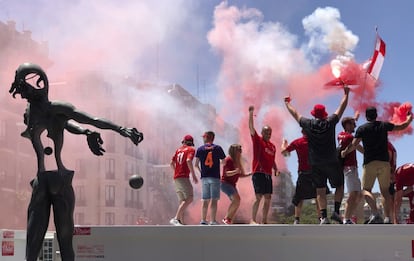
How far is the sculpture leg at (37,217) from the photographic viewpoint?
18.0ft

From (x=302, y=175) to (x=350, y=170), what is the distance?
698 mm

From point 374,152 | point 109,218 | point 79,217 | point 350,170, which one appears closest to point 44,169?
point 374,152

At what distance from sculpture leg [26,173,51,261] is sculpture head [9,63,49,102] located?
84 cm

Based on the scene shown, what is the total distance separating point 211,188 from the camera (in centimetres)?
860

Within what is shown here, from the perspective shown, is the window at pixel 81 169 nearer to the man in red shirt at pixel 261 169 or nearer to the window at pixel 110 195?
the window at pixel 110 195

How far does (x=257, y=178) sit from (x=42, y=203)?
12.4 feet

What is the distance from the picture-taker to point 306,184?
26.9 ft

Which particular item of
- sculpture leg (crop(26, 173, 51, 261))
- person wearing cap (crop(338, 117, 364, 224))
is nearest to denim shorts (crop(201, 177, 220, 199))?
person wearing cap (crop(338, 117, 364, 224))

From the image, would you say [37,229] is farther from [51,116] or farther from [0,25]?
[0,25]

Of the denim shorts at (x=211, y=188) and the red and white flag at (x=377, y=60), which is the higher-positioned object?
the red and white flag at (x=377, y=60)

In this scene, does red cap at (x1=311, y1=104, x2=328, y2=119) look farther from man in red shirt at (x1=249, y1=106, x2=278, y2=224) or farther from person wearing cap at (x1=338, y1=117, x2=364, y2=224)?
man in red shirt at (x1=249, y1=106, x2=278, y2=224)

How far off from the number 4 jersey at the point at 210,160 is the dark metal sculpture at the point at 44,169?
3137mm

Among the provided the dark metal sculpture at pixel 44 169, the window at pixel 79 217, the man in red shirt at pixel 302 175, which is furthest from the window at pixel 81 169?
the dark metal sculpture at pixel 44 169

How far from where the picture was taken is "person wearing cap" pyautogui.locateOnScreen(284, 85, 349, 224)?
23.8 ft
